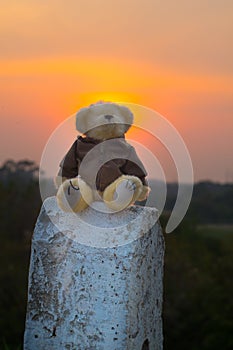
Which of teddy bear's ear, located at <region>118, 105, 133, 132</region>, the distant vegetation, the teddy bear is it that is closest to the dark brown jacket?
the teddy bear

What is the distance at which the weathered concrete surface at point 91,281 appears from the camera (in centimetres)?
500

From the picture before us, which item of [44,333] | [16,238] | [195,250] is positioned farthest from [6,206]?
[44,333]

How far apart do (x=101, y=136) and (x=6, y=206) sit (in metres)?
17.5

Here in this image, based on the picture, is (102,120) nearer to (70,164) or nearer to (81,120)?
(81,120)

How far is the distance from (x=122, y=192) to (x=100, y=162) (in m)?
0.29

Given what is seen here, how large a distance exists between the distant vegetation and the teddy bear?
9734 millimetres

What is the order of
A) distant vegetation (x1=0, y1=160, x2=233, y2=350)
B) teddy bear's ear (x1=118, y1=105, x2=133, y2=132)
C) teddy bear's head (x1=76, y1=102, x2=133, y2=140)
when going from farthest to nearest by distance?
distant vegetation (x1=0, y1=160, x2=233, y2=350)
teddy bear's ear (x1=118, y1=105, x2=133, y2=132)
teddy bear's head (x1=76, y1=102, x2=133, y2=140)

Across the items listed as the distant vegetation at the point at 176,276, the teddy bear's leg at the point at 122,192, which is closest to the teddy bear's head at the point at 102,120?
the teddy bear's leg at the point at 122,192

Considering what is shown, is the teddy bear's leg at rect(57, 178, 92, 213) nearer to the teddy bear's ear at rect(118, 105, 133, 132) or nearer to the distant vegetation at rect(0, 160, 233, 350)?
the teddy bear's ear at rect(118, 105, 133, 132)

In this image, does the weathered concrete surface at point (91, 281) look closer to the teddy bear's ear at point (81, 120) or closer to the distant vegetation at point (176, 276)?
the teddy bear's ear at point (81, 120)

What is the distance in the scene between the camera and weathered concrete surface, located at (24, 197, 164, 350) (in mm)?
5000

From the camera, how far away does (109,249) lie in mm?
5008

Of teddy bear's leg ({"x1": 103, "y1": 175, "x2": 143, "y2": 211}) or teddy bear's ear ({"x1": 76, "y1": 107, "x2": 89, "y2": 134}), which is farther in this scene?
teddy bear's ear ({"x1": 76, "y1": 107, "x2": 89, "y2": 134})

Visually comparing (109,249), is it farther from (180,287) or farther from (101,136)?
(180,287)
